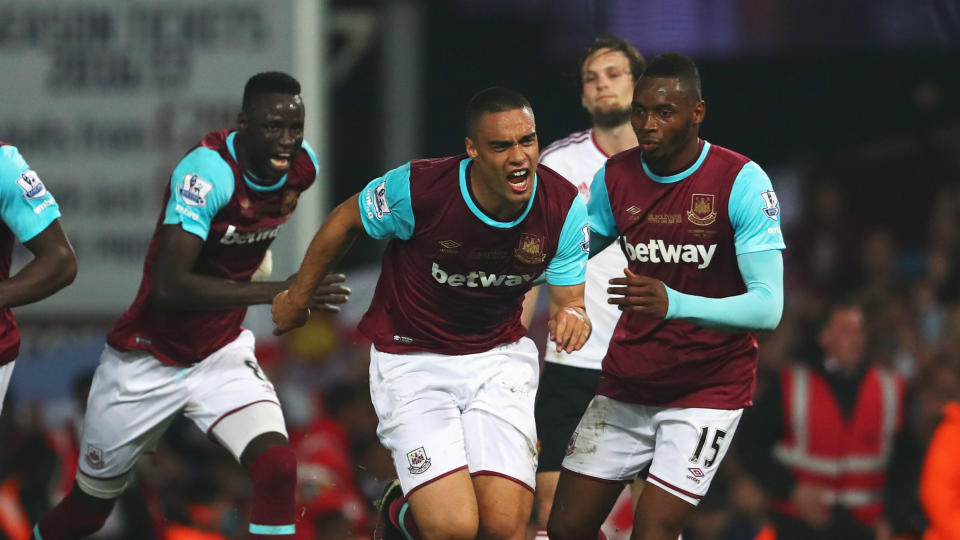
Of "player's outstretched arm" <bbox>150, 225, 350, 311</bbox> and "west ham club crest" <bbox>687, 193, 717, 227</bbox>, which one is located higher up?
"west ham club crest" <bbox>687, 193, 717, 227</bbox>

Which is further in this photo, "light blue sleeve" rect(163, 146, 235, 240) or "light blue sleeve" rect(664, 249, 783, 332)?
"light blue sleeve" rect(163, 146, 235, 240)

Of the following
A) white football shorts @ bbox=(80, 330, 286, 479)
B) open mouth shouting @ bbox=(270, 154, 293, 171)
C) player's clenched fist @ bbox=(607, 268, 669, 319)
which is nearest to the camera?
player's clenched fist @ bbox=(607, 268, 669, 319)

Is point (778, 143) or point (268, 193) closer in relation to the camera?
point (268, 193)

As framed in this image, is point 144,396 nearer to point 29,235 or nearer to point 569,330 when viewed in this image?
point 29,235

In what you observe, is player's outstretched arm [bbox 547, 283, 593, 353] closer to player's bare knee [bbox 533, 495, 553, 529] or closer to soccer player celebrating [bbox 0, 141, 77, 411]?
player's bare knee [bbox 533, 495, 553, 529]

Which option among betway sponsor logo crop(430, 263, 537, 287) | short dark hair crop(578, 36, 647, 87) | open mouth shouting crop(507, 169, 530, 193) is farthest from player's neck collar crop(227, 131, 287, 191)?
short dark hair crop(578, 36, 647, 87)

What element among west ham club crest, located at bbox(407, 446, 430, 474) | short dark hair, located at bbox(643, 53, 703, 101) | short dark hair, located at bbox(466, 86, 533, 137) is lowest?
west ham club crest, located at bbox(407, 446, 430, 474)

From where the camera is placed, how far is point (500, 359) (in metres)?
6.14

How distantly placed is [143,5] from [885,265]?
6495 millimetres

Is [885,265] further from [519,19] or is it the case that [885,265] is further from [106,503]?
[106,503]

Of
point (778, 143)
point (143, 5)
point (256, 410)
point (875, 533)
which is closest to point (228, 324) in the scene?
point (256, 410)

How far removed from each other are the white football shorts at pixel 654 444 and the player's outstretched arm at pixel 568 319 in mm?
482

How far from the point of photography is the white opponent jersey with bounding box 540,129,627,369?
689 cm

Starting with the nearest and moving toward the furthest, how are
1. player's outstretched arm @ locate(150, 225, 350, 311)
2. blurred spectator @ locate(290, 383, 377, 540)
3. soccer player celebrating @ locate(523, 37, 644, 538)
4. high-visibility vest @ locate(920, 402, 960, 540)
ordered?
player's outstretched arm @ locate(150, 225, 350, 311) → soccer player celebrating @ locate(523, 37, 644, 538) → blurred spectator @ locate(290, 383, 377, 540) → high-visibility vest @ locate(920, 402, 960, 540)
